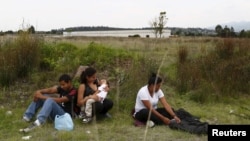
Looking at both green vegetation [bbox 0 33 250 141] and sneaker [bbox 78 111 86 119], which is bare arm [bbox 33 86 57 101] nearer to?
green vegetation [bbox 0 33 250 141]

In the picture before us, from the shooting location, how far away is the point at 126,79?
25.9 feet

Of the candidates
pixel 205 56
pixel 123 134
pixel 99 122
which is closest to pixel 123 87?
pixel 99 122

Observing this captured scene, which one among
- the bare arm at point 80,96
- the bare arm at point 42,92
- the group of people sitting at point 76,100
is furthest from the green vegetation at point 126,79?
the bare arm at point 42,92

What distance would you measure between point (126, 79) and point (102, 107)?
5.96ft

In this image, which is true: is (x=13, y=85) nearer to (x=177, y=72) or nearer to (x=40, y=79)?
(x=40, y=79)

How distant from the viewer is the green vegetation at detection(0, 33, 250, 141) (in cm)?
580

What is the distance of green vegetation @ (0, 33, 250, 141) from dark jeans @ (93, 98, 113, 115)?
17 centimetres

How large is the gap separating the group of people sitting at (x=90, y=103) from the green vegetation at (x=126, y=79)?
0.17 meters

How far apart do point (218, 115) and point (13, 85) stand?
4.20 metres

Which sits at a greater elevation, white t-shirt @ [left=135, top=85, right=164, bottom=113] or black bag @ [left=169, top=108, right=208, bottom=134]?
white t-shirt @ [left=135, top=85, right=164, bottom=113]

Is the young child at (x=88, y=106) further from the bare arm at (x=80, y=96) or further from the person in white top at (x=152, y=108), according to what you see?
the person in white top at (x=152, y=108)

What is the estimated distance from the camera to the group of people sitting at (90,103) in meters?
5.91

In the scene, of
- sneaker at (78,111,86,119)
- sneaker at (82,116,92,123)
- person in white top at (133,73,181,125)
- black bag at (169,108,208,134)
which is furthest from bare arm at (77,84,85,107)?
black bag at (169,108,208,134)

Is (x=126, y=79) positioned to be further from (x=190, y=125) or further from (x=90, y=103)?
(x=190, y=125)
